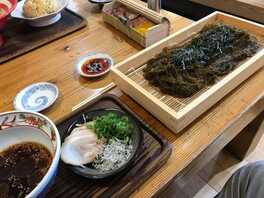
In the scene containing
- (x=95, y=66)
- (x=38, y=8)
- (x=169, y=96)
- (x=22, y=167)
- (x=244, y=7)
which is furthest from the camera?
(x=244, y=7)

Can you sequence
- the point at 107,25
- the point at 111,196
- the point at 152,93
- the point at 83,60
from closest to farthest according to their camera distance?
the point at 111,196
the point at 152,93
the point at 83,60
the point at 107,25

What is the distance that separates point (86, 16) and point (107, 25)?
15 centimetres

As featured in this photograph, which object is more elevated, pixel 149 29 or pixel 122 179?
pixel 149 29

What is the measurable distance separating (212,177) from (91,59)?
96 cm

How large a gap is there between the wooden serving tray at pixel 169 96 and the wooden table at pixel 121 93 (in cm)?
3

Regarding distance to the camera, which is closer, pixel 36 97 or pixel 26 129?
pixel 26 129

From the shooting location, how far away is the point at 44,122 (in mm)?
566

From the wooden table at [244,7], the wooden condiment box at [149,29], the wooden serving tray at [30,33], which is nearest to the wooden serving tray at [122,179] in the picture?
the wooden condiment box at [149,29]

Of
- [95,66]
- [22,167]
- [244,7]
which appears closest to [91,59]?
[95,66]

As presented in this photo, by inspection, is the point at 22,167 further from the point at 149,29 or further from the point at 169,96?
the point at 149,29

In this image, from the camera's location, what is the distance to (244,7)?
1293 millimetres

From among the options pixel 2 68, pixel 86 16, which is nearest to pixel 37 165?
pixel 2 68

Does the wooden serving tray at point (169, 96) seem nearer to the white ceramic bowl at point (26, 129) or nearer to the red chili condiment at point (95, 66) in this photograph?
the red chili condiment at point (95, 66)

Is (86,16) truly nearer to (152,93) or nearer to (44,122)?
(152,93)
